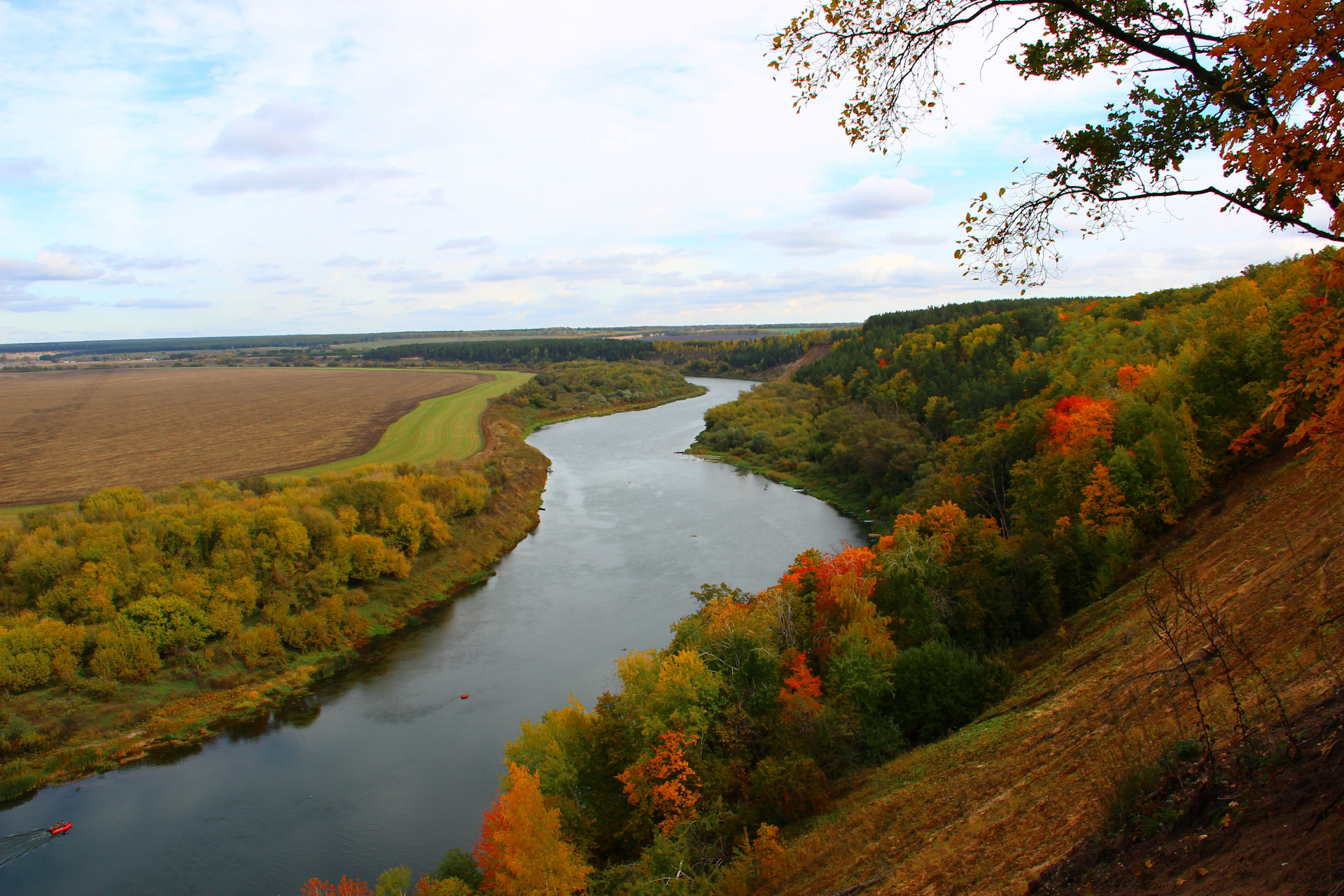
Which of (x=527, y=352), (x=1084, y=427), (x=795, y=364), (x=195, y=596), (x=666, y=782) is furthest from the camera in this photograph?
(x=527, y=352)

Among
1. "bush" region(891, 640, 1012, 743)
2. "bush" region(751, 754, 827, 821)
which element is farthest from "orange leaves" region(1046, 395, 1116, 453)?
"bush" region(751, 754, 827, 821)

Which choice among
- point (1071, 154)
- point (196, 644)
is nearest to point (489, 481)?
point (196, 644)

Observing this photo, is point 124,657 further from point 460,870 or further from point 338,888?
point 460,870

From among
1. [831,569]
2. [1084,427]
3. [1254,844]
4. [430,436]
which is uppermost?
[1084,427]

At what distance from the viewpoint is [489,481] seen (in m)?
42.5

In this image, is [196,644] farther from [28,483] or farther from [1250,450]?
[1250,450]

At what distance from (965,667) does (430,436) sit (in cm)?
4972

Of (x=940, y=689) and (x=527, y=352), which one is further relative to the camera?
(x=527, y=352)

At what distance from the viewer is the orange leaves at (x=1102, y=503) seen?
1947 cm

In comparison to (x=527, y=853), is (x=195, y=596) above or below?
above

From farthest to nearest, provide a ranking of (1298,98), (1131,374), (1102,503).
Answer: (1131,374), (1102,503), (1298,98)

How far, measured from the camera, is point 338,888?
14156mm

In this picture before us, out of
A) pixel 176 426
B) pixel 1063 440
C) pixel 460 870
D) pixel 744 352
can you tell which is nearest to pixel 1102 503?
pixel 1063 440

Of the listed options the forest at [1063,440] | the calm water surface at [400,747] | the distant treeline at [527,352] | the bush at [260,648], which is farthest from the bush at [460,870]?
the distant treeline at [527,352]
